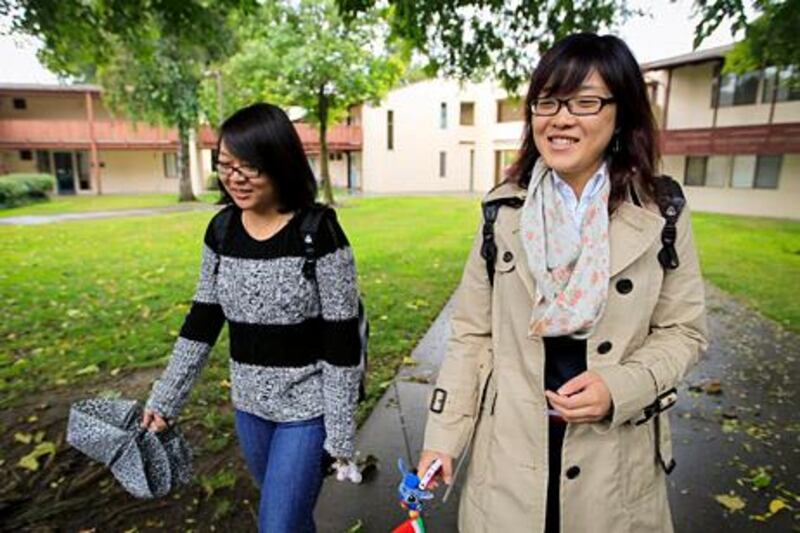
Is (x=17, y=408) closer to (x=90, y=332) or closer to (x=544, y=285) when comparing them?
(x=90, y=332)

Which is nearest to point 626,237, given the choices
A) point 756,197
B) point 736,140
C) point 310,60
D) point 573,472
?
point 573,472

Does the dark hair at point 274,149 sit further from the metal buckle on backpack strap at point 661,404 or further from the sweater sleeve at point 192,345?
the metal buckle on backpack strap at point 661,404

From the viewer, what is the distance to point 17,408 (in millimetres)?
4402

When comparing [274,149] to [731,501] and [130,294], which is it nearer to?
[731,501]

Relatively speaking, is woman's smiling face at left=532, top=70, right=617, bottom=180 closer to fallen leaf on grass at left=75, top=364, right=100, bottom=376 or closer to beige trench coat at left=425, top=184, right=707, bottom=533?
beige trench coat at left=425, top=184, right=707, bottom=533

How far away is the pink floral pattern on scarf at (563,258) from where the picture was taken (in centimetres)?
146

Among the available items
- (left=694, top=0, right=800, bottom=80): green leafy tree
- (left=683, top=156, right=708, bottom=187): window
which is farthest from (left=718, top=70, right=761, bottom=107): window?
(left=694, top=0, right=800, bottom=80): green leafy tree

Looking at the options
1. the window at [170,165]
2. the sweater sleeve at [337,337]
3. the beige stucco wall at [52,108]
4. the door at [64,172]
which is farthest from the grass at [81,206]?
the sweater sleeve at [337,337]

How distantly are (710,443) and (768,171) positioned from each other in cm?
2123

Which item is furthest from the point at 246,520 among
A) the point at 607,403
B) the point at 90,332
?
the point at 90,332

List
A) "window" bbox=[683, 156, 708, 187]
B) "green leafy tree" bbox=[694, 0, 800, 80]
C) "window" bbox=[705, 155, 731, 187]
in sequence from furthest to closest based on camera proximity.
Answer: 1. "window" bbox=[683, 156, 708, 187]
2. "window" bbox=[705, 155, 731, 187]
3. "green leafy tree" bbox=[694, 0, 800, 80]

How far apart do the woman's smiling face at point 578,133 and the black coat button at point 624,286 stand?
319 mm

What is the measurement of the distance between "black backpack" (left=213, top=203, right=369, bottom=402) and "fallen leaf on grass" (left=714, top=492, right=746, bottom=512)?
2.27m

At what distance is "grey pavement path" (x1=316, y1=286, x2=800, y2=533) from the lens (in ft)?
10.1
